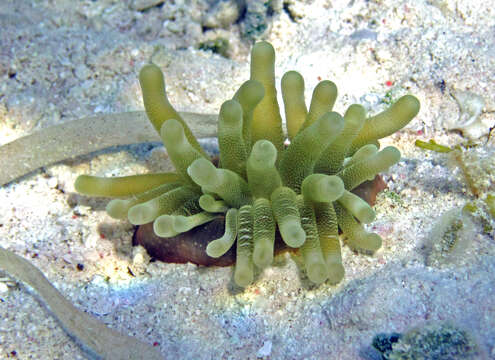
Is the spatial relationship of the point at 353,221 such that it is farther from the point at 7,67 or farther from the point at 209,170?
the point at 7,67

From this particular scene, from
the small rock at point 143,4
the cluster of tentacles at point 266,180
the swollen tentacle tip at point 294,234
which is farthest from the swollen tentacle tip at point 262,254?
the small rock at point 143,4

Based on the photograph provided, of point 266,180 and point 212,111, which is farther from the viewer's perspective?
point 212,111

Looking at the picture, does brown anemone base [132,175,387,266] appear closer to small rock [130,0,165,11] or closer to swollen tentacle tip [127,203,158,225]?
swollen tentacle tip [127,203,158,225]

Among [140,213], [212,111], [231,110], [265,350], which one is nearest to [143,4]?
[212,111]

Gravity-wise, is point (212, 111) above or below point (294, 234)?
below

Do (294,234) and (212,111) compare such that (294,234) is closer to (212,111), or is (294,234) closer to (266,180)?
(266,180)

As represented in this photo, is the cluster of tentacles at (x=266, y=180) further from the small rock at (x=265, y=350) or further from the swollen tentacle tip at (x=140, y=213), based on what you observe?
the small rock at (x=265, y=350)
